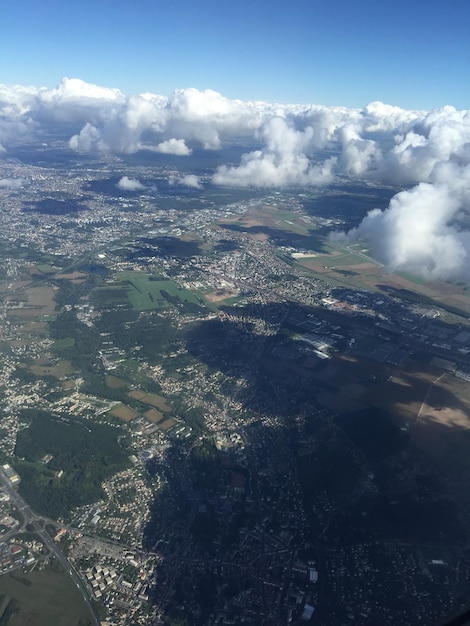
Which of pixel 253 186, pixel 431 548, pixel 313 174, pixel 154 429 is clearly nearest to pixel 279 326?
pixel 154 429

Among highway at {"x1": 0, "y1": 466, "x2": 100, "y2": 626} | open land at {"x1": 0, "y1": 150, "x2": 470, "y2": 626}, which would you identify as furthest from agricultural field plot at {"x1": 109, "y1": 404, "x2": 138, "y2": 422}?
highway at {"x1": 0, "y1": 466, "x2": 100, "y2": 626}

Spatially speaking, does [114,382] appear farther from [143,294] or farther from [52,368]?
[143,294]

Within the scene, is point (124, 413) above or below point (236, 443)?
below

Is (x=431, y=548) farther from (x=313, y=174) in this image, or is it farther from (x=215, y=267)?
(x=313, y=174)

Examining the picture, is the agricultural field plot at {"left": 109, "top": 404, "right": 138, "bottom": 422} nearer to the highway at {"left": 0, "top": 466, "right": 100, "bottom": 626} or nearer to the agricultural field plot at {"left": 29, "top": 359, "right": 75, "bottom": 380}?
the agricultural field plot at {"left": 29, "top": 359, "right": 75, "bottom": 380}

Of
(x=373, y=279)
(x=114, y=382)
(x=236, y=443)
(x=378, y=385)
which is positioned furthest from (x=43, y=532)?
(x=373, y=279)

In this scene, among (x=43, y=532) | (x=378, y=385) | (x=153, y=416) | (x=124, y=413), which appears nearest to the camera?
(x=43, y=532)
